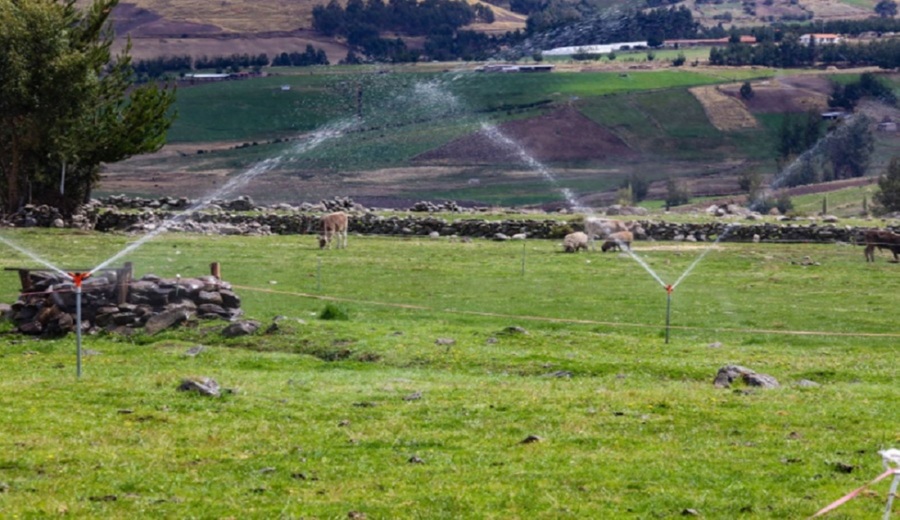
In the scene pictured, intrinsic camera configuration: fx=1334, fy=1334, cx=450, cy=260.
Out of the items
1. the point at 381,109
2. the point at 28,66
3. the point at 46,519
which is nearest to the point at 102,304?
the point at 46,519

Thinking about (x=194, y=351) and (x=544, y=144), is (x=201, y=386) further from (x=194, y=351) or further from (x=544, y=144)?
(x=544, y=144)

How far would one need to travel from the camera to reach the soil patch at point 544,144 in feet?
474

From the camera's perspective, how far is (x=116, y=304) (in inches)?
1214

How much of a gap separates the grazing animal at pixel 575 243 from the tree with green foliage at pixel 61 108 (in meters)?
23.2

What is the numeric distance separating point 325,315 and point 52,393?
12.5 m

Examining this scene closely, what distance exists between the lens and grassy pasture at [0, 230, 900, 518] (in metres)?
15.4

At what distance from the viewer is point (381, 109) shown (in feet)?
538

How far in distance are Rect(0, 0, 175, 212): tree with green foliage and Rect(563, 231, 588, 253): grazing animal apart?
23188 mm

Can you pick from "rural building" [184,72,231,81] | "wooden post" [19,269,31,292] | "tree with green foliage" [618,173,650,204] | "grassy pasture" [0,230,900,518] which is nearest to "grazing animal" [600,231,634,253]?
"grassy pasture" [0,230,900,518]

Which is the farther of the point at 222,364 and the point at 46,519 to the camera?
the point at 222,364

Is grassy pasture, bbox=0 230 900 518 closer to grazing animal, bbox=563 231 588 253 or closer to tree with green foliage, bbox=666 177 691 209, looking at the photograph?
grazing animal, bbox=563 231 588 253

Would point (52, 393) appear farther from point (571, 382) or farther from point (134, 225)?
point (134, 225)

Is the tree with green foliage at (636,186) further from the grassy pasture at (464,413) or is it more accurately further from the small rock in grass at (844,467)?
the small rock in grass at (844,467)

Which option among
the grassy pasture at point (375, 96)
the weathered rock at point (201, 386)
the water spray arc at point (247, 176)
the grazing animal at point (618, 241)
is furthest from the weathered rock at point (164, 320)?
the grassy pasture at point (375, 96)
